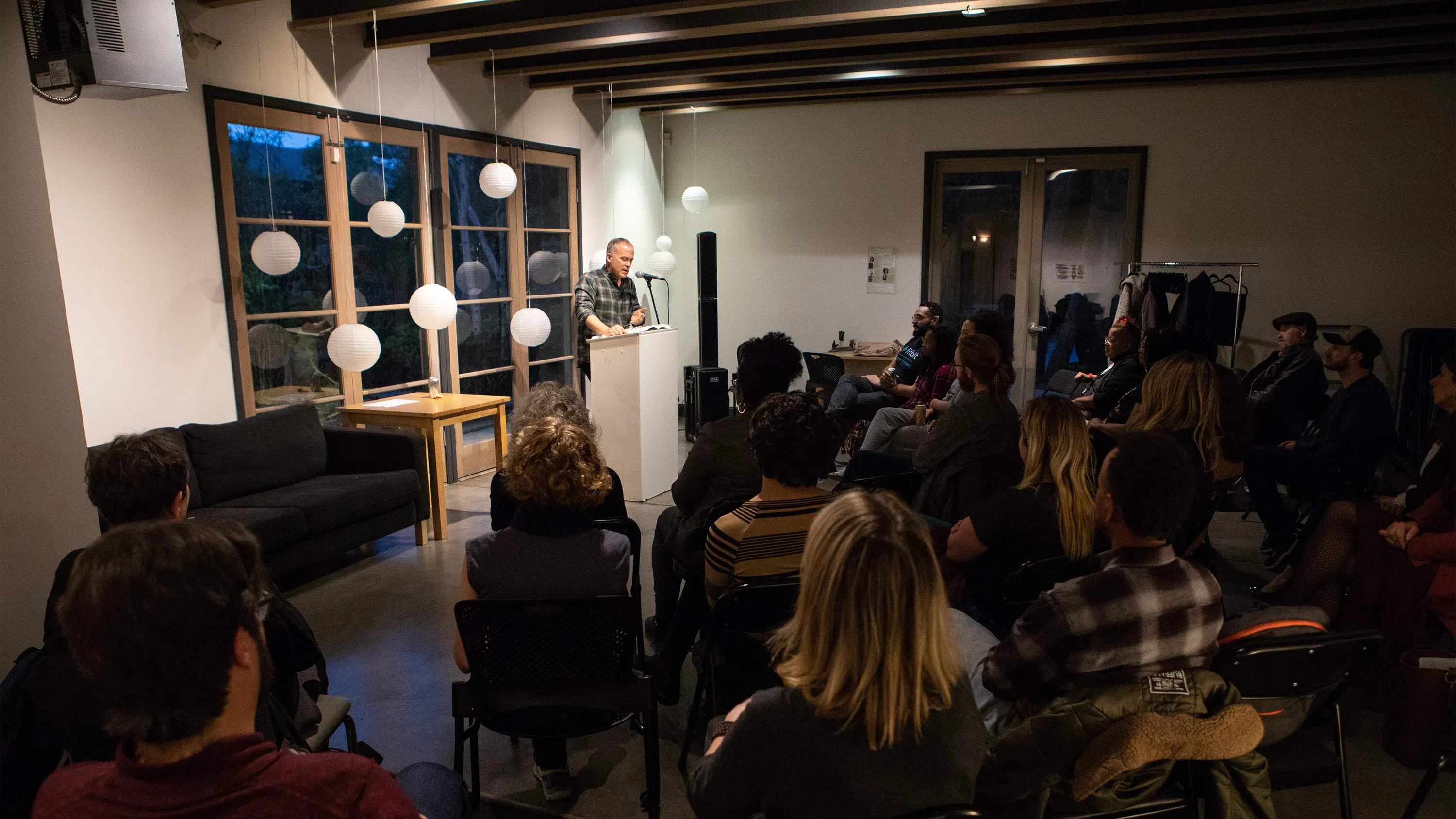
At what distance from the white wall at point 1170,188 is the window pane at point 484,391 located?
2843 mm

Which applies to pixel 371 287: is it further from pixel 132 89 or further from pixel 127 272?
pixel 132 89

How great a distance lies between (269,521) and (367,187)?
2533mm

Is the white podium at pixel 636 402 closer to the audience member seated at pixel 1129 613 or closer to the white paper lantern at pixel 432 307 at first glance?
the white paper lantern at pixel 432 307

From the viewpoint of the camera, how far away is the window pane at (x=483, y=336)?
259 inches

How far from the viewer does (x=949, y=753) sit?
1408 millimetres

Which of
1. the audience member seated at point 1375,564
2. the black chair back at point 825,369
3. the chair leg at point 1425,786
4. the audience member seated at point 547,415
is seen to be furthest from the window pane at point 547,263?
the chair leg at point 1425,786

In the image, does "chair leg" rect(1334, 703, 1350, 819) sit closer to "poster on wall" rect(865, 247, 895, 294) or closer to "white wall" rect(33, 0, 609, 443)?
"white wall" rect(33, 0, 609, 443)

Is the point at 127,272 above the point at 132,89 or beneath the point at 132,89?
beneath

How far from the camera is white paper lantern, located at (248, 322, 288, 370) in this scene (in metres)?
4.98

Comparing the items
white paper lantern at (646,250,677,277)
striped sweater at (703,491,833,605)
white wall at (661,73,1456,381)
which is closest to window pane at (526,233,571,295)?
white paper lantern at (646,250,677,277)

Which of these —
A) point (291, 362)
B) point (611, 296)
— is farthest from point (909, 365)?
point (291, 362)

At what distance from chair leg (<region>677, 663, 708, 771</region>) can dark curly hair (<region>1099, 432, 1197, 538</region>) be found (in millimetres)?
1271

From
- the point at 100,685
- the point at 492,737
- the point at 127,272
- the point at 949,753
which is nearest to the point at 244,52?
the point at 127,272

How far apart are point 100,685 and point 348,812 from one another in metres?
0.33
